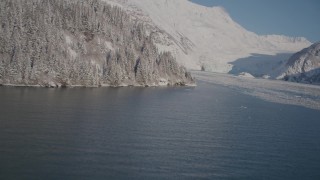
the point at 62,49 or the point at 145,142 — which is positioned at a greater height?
the point at 62,49

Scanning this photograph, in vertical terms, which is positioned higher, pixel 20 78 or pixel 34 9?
pixel 34 9

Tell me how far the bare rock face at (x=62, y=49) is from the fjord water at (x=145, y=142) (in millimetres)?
32991

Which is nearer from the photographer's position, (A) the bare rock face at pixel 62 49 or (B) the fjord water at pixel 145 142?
(B) the fjord water at pixel 145 142

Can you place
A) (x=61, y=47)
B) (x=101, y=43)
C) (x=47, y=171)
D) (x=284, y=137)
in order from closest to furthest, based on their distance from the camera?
(x=47, y=171), (x=284, y=137), (x=61, y=47), (x=101, y=43)

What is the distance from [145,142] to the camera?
68688 millimetres

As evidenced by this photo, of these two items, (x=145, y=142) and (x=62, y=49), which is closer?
(x=145, y=142)

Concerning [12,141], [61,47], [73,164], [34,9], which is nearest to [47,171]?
[73,164]

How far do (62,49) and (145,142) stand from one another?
10499cm

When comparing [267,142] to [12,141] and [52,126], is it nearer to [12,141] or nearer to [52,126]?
[52,126]

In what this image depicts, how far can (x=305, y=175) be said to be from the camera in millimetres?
57000

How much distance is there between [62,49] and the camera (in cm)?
16375

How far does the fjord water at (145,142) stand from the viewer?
2094 inches

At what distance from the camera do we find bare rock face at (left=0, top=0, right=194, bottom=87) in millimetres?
145250

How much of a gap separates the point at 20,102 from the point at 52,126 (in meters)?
29.2
